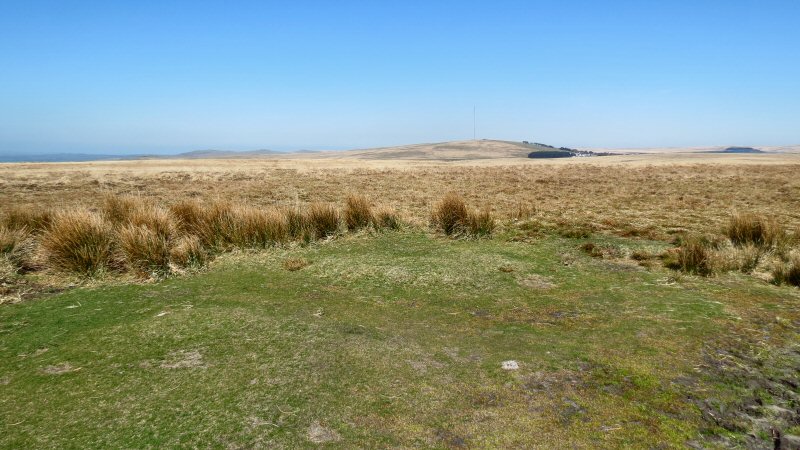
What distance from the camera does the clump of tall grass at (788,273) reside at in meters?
6.42

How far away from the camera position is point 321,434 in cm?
317

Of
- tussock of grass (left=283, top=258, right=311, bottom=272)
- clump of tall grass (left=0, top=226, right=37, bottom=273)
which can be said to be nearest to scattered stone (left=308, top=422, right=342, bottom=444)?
tussock of grass (left=283, top=258, right=311, bottom=272)

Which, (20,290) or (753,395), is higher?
(20,290)

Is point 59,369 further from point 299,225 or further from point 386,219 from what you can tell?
point 386,219

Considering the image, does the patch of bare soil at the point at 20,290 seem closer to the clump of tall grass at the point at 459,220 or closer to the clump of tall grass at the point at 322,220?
the clump of tall grass at the point at 322,220

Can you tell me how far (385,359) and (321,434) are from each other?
1.19 meters

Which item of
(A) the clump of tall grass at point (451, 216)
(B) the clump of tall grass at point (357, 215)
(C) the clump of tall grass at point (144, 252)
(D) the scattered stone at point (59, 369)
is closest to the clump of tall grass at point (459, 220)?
(A) the clump of tall grass at point (451, 216)

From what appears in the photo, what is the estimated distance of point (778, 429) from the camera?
3184 millimetres

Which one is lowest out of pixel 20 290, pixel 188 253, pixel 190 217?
pixel 20 290

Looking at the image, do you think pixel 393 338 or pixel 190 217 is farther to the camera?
pixel 190 217

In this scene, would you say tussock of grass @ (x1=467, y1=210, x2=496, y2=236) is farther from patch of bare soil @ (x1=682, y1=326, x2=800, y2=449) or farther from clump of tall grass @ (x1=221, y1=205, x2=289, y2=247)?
patch of bare soil @ (x1=682, y1=326, x2=800, y2=449)

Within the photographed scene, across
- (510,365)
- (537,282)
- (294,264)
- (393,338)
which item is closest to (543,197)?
(537,282)

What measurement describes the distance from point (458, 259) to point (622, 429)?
16.3ft

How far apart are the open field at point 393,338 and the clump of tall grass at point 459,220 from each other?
0.14m
